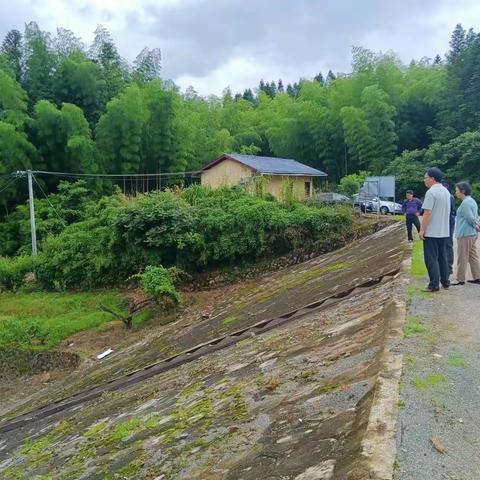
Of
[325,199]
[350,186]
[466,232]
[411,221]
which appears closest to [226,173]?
[350,186]

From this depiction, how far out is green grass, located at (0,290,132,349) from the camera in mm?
12516

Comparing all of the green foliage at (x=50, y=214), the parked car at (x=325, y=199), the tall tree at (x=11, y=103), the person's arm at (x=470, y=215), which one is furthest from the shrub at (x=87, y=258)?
the person's arm at (x=470, y=215)

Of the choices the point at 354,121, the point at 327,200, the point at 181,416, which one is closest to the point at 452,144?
the point at 354,121

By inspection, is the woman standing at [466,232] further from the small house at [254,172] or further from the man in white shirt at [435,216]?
the small house at [254,172]

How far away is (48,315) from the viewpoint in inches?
591

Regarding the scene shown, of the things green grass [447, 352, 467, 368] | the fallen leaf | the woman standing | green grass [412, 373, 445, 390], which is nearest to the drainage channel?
the woman standing

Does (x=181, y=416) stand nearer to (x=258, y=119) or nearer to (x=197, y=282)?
(x=197, y=282)

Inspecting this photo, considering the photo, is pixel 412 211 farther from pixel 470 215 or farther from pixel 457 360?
pixel 457 360

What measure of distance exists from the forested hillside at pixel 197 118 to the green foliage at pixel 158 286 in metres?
10.7

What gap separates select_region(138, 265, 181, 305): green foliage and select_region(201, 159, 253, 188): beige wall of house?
34.6ft

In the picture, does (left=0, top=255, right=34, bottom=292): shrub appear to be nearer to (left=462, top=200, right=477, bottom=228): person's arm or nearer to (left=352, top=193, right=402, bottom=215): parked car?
(left=352, top=193, right=402, bottom=215): parked car

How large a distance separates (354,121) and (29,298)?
18.6 meters

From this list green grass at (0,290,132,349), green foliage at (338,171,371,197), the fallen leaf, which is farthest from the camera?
green foliage at (338,171,371,197)

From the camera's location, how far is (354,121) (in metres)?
26.7
